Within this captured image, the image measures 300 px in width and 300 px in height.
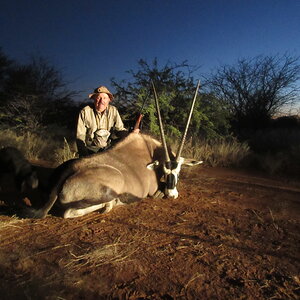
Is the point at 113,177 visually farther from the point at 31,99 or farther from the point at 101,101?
the point at 31,99

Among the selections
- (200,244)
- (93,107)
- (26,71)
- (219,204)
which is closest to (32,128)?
(26,71)

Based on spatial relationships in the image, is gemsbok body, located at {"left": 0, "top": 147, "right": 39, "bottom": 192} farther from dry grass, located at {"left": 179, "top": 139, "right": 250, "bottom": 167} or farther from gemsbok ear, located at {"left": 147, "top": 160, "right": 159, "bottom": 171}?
dry grass, located at {"left": 179, "top": 139, "right": 250, "bottom": 167}

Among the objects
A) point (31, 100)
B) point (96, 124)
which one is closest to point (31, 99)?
point (31, 100)

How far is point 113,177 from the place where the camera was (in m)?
3.48

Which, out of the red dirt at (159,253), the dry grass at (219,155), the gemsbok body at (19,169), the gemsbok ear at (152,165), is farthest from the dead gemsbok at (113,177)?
the dry grass at (219,155)

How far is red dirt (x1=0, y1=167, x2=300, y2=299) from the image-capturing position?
1.98m

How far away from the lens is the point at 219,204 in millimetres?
3971

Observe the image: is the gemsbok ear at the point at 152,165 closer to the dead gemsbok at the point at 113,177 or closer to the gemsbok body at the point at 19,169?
the dead gemsbok at the point at 113,177

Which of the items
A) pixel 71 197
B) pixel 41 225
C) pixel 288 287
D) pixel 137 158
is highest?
pixel 137 158

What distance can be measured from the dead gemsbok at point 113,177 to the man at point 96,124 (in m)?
0.84

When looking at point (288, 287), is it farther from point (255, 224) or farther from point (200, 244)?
point (255, 224)

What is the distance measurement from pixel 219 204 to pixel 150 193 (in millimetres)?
1088

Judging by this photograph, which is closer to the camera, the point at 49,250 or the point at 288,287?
the point at 288,287

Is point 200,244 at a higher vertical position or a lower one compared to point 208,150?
lower
